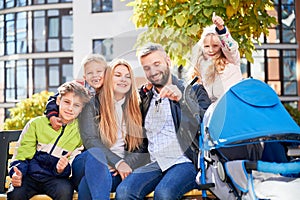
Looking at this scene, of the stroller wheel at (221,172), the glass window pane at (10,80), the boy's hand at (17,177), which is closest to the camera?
the stroller wheel at (221,172)

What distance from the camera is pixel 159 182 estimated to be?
3.89m

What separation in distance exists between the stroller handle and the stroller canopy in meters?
0.18

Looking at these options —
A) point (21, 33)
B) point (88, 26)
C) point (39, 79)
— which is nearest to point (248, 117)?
point (88, 26)

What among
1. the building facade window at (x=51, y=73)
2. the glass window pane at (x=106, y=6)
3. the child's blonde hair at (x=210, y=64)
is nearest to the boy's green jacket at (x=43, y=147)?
the child's blonde hair at (x=210, y=64)

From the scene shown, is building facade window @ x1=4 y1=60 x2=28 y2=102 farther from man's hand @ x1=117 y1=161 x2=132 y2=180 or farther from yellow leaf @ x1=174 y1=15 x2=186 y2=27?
man's hand @ x1=117 y1=161 x2=132 y2=180

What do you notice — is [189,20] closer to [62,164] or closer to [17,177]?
[62,164]

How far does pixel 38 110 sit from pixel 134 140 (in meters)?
12.1

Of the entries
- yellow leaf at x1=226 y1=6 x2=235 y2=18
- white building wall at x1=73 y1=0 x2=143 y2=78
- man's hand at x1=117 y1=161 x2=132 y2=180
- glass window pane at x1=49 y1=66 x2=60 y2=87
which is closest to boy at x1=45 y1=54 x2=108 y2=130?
man's hand at x1=117 y1=161 x2=132 y2=180

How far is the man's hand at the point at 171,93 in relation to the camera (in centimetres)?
400

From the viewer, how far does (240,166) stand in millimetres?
3379

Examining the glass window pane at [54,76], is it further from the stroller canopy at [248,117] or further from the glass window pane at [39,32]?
the stroller canopy at [248,117]

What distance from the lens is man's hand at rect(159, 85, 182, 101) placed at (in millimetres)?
3996

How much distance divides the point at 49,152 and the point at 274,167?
5.07 ft

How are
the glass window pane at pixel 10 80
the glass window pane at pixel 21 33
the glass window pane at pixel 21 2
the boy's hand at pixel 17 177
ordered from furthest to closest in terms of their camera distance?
1. the glass window pane at pixel 21 2
2. the glass window pane at pixel 10 80
3. the glass window pane at pixel 21 33
4. the boy's hand at pixel 17 177
